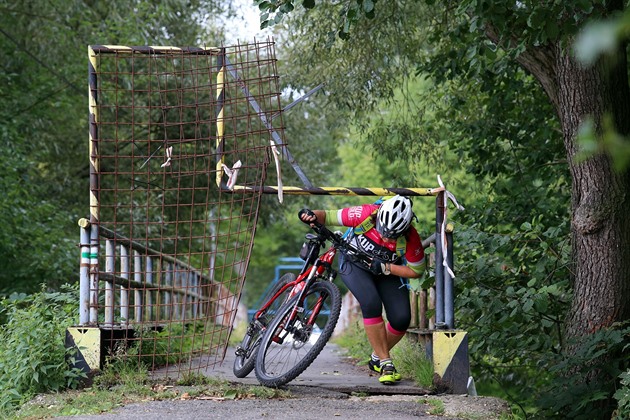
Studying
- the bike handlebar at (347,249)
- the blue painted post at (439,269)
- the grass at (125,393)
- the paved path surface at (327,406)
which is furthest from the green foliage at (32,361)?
the blue painted post at (439,269)

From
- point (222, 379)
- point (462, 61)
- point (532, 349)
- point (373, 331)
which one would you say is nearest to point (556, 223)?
point (462, 61)

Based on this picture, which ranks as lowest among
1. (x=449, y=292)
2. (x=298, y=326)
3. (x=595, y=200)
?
(x=298, y=326)

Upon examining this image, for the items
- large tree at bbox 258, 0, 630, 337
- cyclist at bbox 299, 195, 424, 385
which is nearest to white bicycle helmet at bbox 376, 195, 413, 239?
cyclist at bbox 299, 195, 424, 385

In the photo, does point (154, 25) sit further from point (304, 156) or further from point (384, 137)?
point (384, 137)

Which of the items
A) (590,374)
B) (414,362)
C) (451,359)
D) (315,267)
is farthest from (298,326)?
(590,374)

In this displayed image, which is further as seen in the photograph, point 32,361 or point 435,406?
point 32,361

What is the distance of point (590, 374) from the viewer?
8148 millimetres

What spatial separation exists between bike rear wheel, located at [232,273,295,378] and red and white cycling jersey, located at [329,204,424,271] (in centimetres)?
68

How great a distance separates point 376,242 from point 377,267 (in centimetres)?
24

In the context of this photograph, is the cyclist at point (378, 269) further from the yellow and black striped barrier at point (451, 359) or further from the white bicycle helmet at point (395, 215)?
the yellow and black striped barrier at point (451, 359)

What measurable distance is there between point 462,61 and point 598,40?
35.5 feet

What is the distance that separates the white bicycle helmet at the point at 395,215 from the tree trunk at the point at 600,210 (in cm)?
169

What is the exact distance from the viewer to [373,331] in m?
7.80

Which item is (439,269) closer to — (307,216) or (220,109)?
(307,216)
